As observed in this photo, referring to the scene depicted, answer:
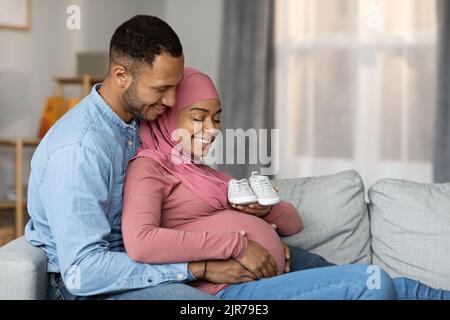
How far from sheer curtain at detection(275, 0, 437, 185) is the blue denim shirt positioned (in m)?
2.51

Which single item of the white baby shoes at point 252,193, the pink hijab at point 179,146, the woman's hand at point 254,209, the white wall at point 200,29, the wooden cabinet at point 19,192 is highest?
the white wall at point 200,29

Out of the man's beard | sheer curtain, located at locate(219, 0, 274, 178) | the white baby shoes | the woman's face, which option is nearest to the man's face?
the man's beard

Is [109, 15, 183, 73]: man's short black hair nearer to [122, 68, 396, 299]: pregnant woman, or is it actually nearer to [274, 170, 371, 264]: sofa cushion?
[122, 68, 396, 299]: pregnant woman

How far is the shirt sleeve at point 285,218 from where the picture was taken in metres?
1.89

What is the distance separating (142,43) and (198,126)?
10.6 inches

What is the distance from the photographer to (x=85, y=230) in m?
1.43

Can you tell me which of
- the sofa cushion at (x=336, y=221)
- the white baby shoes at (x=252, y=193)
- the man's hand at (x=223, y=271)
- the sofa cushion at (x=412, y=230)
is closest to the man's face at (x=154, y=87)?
the white baby shoes at (x=252, y=193)

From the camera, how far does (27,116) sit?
4.25 m

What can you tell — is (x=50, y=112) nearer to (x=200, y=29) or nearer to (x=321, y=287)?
(x=200, y=29)

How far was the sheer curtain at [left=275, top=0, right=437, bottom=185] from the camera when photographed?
12.1 feet

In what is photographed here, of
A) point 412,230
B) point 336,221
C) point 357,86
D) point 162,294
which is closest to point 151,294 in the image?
point 162,294

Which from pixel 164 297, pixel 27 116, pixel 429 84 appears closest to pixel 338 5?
pixel 429 84

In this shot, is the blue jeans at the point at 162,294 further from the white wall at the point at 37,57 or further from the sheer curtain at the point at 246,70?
the white wall at the point at 37,57

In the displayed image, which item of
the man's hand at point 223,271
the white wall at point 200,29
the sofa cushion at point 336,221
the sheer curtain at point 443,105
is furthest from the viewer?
the white wall at point 200,29
